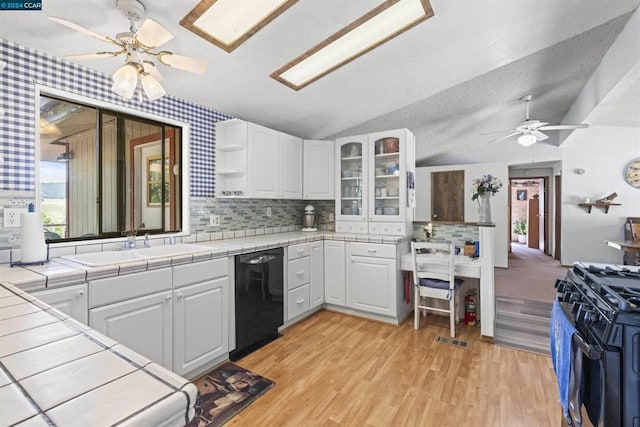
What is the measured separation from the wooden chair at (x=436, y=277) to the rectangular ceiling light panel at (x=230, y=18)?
2264 mm

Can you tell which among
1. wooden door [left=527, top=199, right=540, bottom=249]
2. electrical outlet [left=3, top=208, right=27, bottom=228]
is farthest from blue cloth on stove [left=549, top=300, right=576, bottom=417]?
wooden door [left=527, top=199, right=540, bottom=249]

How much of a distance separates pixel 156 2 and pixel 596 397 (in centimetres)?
274

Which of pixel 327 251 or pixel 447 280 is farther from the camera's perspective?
pixel 327 251

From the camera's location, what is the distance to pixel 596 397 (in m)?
1.08

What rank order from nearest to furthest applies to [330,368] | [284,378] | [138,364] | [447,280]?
1. [138,364]
2. [284,378]
3. [330,368]
4. [447,280]

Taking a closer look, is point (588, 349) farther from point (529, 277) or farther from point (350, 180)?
point (529, 277)

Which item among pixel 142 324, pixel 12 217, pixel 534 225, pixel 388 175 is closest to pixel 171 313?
pixel 142 324

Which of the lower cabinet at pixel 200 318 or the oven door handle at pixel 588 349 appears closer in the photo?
the oven door handle at pixel 588 349

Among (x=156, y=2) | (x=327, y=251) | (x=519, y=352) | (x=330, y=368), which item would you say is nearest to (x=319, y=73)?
(x=156, y=2)

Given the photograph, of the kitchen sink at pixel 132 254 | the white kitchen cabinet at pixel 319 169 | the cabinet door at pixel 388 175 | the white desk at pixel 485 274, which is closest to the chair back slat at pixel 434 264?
the white desk at pixel 485 274

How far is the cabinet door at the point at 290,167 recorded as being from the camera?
3.43m

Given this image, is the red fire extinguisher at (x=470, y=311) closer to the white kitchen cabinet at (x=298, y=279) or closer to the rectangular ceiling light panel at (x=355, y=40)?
the white kitchen cabinet at (x=298, y=279)

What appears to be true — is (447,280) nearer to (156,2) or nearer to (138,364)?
(138,364)

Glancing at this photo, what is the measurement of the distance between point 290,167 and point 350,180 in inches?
29.4
